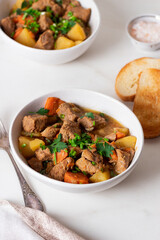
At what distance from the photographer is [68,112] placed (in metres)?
2.91

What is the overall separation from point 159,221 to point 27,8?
8.27 ft

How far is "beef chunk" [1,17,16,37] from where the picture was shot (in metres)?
3.66

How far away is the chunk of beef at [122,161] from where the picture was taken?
2609mm

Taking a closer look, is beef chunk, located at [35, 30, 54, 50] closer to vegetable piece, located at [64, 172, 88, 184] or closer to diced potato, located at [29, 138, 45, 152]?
diced potato, located at [29, 138, 45, 152]

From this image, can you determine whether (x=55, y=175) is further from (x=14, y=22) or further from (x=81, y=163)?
(x=14, y=22)

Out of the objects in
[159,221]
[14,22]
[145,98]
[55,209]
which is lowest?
[159,221]

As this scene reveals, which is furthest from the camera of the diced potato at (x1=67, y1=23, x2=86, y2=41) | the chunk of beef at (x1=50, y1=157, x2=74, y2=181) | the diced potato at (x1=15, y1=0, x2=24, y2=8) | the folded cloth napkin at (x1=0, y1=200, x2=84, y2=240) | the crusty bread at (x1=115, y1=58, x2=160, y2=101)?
the diced potato at (x1=15, y1=0, x2=24, y2=8)

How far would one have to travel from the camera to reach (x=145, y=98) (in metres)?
3.19

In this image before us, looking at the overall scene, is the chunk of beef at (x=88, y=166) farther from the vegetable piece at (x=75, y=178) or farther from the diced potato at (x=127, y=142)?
the diced potato at (x=127, y=142)

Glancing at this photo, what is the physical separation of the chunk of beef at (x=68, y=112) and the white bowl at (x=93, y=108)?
0.39ft

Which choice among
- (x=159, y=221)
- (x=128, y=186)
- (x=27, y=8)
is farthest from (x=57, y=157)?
(x=27, y=8)

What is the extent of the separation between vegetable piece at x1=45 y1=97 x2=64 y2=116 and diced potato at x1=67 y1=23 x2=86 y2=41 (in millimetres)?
863

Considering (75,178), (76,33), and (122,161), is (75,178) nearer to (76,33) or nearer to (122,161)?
(122,161)

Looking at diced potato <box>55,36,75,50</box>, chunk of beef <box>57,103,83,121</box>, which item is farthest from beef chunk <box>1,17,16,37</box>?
chunk of beef <box>57,103,83,121</box>
